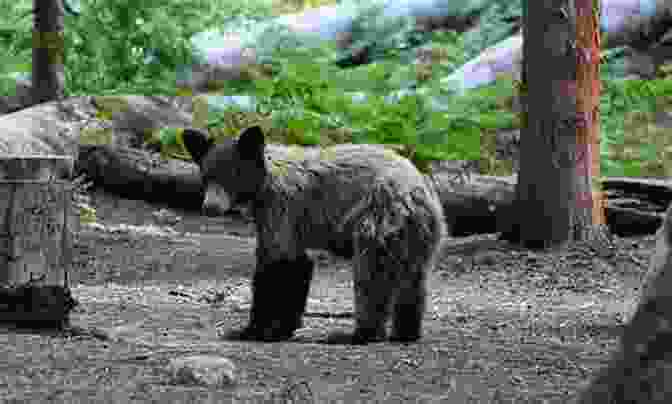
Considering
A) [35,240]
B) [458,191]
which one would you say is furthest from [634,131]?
[35,240]

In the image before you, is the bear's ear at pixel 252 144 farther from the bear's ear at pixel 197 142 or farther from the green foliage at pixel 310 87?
the green foliage at pixel 310 87

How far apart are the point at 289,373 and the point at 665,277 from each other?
2.49 m

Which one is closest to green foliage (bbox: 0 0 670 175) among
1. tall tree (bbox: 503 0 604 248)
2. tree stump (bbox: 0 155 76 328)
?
tall tree (bbox: 503 0 604 248)

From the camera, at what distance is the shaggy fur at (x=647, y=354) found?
3.27 m

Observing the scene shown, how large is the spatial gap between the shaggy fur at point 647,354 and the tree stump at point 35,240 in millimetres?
4103

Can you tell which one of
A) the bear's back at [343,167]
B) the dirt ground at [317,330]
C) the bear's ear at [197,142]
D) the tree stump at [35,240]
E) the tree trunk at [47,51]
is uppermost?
the tree trunk at [47,51]

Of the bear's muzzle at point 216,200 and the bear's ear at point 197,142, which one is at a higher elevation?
the bear's ear at point 197,142

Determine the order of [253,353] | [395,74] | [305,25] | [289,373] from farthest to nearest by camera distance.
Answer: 1. [305,25]
2. [395,74]
3. [253,353]
4. [289,373]

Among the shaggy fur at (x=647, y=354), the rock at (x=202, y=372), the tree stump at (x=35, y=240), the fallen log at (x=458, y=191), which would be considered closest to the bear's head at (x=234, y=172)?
the tree stump at (x=35, y=240)

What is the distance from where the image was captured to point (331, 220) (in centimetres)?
676

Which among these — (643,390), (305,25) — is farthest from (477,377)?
(305,25)

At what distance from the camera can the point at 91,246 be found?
11297 mm

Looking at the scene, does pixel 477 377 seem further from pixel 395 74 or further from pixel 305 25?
pixel 305 25

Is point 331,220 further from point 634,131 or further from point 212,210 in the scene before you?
point 634,131
